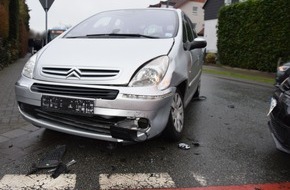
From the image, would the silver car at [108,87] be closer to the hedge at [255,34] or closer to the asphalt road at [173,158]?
the asphalt road at [173,158]

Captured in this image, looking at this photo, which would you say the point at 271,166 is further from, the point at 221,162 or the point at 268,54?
the point at 268,54

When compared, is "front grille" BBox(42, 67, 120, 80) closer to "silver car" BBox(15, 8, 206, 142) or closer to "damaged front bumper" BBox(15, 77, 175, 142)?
"silver car" BBox(15, 8, 206, 142)

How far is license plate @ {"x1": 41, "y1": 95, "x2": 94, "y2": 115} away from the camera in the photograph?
11.0ft

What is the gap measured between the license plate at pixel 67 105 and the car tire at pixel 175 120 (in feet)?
3.51

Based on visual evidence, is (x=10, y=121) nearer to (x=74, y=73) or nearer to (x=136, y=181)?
(x=74, y=73)

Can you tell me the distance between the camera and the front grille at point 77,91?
3.36 m

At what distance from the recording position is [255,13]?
634 inches

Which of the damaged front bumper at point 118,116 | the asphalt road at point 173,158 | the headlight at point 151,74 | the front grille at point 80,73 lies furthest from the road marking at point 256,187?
the front grille at point 80,73

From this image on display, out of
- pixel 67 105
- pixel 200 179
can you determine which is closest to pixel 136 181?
pixel 200 179

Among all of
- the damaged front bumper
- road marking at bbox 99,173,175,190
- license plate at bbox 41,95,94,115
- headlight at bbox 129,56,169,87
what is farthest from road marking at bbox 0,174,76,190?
headlight at bbox 129,56,169,87

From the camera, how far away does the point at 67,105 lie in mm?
3441

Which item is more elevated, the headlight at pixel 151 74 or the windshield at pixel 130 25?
the windshield at pixel 130 25

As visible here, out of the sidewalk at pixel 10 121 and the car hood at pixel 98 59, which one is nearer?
the car hood at pixel 98 59

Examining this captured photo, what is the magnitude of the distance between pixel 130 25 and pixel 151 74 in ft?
4.94
